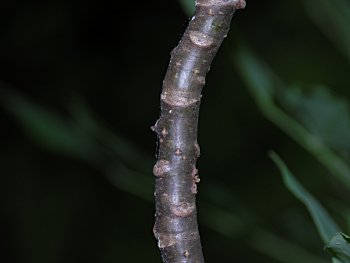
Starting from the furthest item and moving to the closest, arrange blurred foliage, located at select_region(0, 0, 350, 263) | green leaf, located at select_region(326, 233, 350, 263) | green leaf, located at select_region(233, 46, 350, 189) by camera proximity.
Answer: blurred foliage, located at select_region(0, 0, 350, 263), green leaf, located at select_region(233, 46, 350, 189), green leaf, located at select_region(326, 233, 350, 263)

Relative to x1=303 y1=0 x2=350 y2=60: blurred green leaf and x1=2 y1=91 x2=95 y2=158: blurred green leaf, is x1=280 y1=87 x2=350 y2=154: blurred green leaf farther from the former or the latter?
x1=2 y1=91 x2=95 y2=158: blurred green leaf

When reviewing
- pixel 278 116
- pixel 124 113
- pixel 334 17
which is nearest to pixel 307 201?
pixel 278 116

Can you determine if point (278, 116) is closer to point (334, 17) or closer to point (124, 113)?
point (334, 17)

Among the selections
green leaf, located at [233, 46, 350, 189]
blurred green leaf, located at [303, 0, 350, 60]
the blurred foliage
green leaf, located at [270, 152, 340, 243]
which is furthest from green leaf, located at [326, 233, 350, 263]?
the blurred foliage

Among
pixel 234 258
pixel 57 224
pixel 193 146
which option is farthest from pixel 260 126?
pixel 193 146

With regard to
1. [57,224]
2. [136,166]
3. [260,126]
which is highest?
[260,126]

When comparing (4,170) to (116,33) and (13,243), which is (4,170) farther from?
(116,33)

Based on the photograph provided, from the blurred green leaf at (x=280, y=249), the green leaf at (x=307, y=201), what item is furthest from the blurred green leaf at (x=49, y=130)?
the green leaf at (x=307, y=201)
